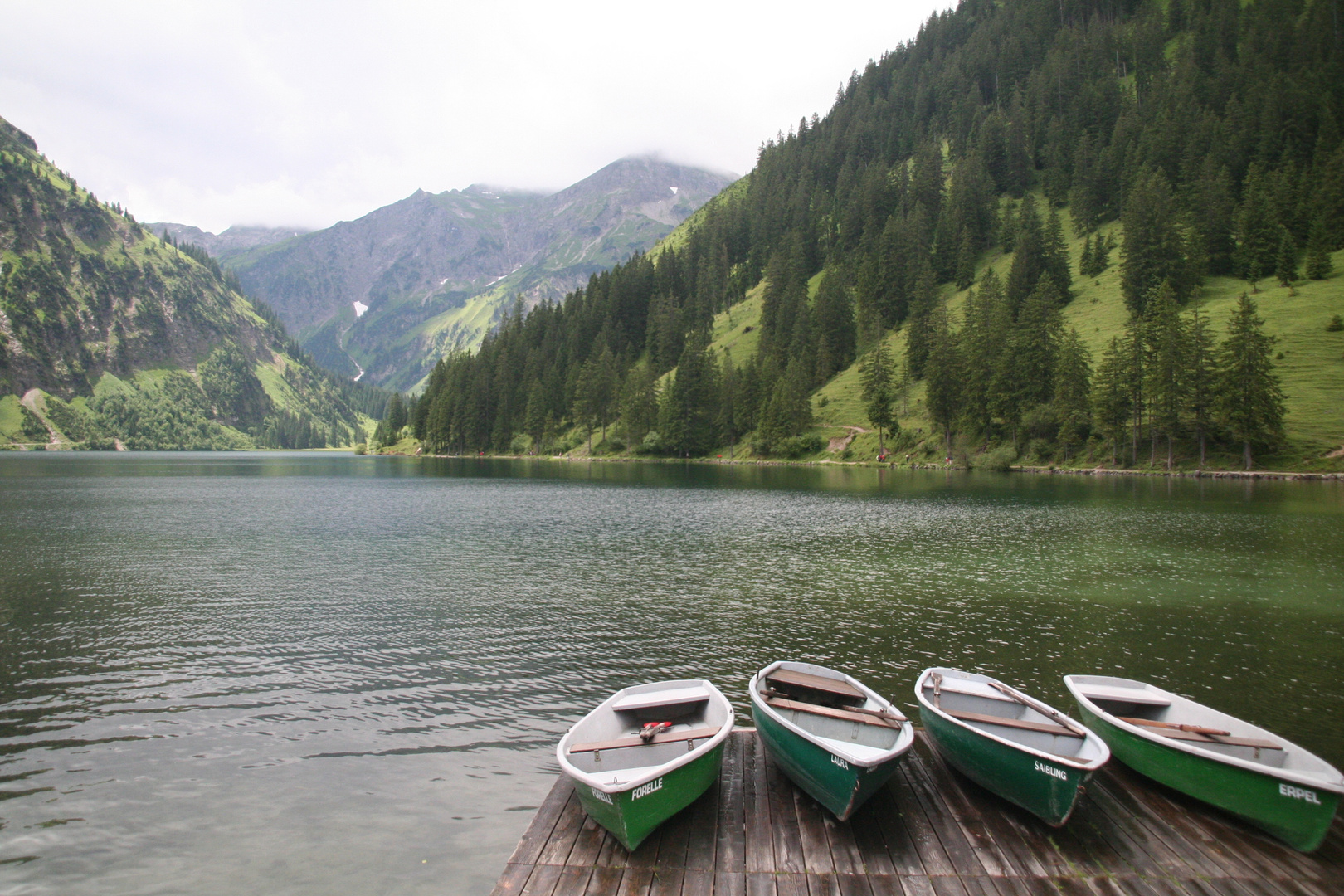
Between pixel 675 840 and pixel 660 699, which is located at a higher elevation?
pixel 660 699

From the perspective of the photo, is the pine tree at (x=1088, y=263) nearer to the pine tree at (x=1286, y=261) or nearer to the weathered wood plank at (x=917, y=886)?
the pine tree at (x=1286, y=261)

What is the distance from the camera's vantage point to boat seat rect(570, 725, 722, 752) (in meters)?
11.7

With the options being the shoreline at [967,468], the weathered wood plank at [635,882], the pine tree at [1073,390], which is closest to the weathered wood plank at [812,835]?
the weathered wood plank at [635,882]

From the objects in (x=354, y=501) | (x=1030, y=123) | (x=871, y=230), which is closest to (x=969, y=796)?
(x=354, y=501)

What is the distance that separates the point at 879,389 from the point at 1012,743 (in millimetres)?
123254

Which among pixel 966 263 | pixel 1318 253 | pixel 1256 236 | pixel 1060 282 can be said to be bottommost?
pixel 1318 253

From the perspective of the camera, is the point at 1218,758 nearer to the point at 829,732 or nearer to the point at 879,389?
the point at 829,732

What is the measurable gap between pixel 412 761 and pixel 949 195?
656ft

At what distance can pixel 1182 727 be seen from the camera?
40.9 ft

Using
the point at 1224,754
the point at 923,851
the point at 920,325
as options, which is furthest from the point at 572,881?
the point at 920,325

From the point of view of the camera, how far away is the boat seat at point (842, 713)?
1222 centimetres

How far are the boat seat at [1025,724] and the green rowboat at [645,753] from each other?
184 inches

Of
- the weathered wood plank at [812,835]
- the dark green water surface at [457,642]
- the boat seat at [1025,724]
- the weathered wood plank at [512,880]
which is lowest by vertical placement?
the dark green water surface at [457,642]

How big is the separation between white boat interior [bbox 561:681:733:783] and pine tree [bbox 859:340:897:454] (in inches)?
4727
